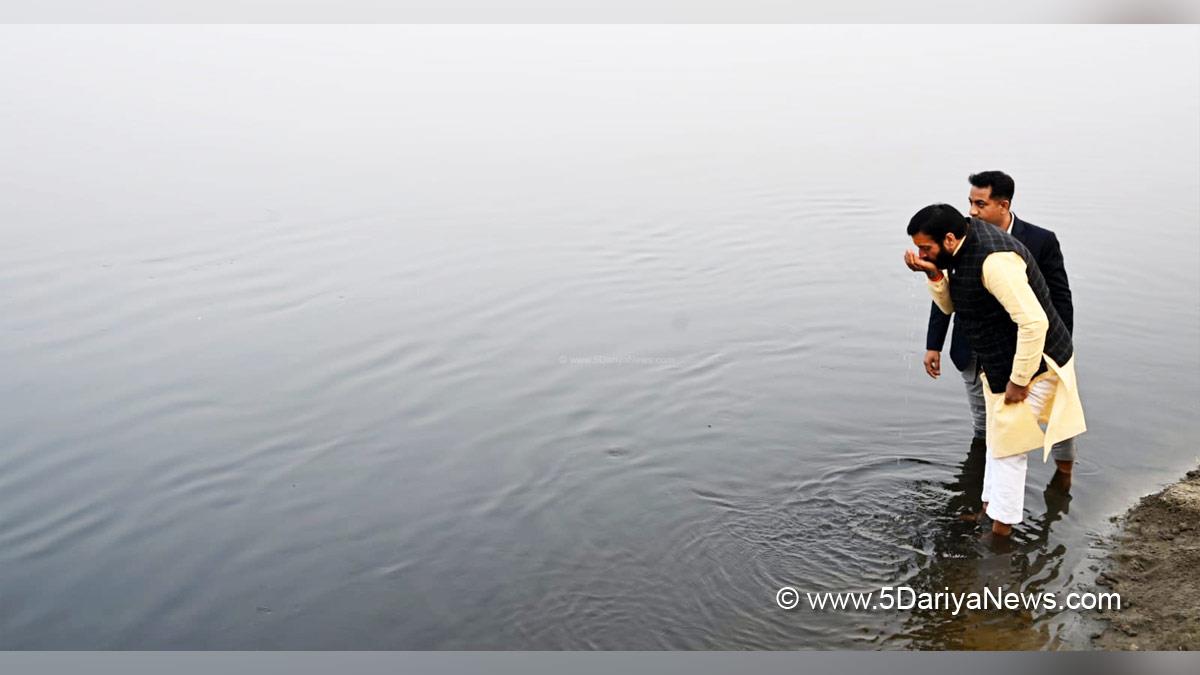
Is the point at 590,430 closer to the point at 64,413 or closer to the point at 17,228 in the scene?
the point at 64,413

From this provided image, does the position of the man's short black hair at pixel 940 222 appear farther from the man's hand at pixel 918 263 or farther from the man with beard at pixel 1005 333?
the man's hand at pixel 918 263

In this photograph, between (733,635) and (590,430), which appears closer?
(733,635)

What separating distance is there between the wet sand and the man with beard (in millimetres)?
519

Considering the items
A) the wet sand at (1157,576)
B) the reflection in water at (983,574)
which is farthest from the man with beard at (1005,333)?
the wet sand at (1157,576)

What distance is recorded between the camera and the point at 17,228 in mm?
10281

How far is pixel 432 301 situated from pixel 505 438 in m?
2.45

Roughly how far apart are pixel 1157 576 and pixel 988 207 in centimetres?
171

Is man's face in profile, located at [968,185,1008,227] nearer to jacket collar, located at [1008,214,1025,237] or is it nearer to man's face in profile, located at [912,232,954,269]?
jacket collar, located at [1008,214,1025,237]

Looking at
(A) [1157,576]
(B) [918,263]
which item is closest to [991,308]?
(B) [918,263]

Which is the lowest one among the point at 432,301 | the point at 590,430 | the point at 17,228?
the point at 590,430

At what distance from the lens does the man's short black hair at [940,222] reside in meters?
4.60

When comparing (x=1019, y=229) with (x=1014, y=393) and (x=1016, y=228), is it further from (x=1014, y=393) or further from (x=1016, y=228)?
(x=1014, y=393)

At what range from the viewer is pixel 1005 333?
4781 mm

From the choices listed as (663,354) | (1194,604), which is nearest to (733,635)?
(1194,604)
